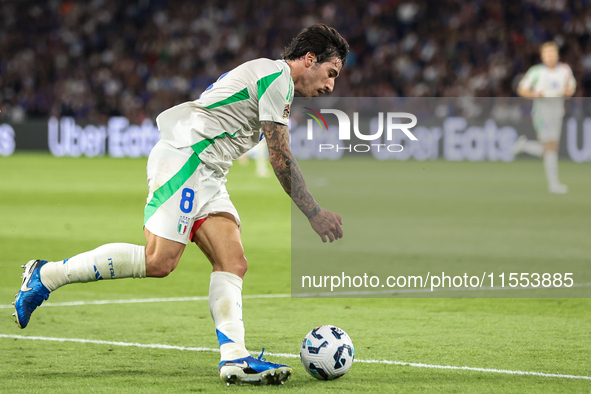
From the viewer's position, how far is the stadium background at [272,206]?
4.29 m

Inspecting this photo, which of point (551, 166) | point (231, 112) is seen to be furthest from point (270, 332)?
point (551, 166)

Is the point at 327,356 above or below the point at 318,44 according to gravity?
below

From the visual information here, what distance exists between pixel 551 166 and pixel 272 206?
4.37 metres

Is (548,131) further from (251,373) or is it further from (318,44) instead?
(251,373)

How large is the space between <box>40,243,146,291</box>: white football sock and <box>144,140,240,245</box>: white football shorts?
161 millimetres

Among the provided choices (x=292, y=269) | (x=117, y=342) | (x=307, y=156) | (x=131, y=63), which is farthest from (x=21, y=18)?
(x=117, y=342)

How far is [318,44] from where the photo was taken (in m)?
4.07

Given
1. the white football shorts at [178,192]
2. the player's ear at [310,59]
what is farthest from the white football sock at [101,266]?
the player's ear at [310,59]

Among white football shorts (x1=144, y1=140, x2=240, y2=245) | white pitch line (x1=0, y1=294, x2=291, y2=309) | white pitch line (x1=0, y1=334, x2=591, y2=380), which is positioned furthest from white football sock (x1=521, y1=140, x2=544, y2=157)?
white football shorts (x1=144, y1=140, x2=240, y2=245)

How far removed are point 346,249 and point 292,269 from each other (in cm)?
109

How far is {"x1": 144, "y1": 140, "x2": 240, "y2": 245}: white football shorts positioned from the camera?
397 centimetres

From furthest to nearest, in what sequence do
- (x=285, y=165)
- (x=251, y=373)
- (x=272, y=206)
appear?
(x=272, y=206)
(x=285, y=165)
(x=251, y=373)

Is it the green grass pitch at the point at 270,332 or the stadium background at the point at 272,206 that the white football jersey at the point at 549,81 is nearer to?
the stadium background at the point at 272,206

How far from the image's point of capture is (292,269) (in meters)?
7.72
